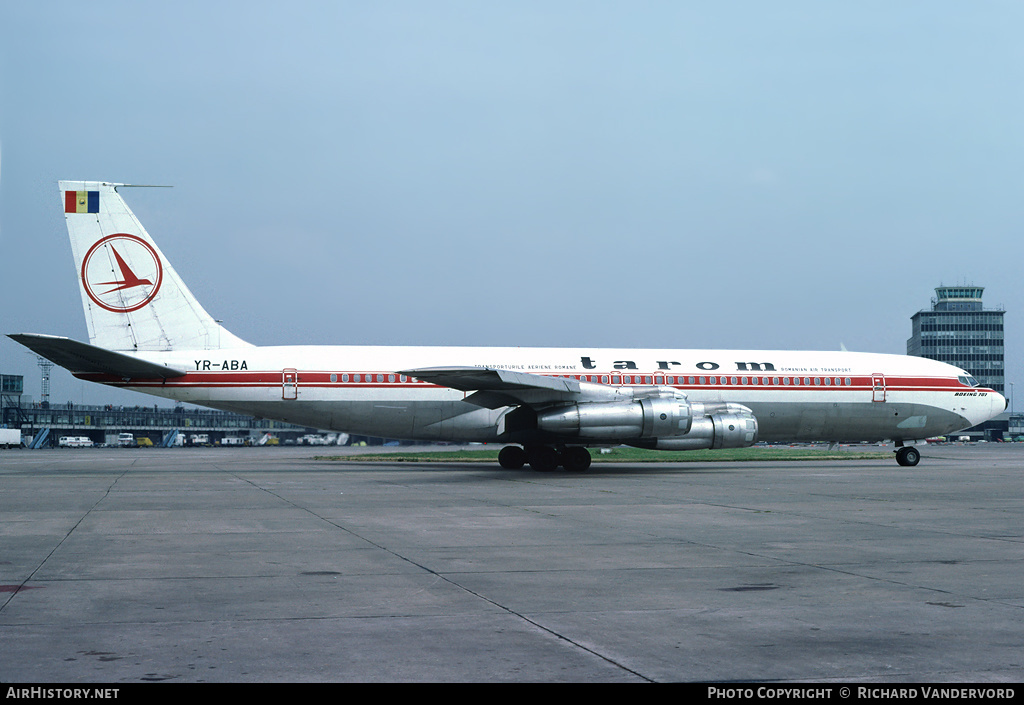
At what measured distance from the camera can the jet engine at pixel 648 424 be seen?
23891mm

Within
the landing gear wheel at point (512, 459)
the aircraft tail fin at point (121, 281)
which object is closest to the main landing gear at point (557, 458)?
the landing gear wheel at point (512, 459)

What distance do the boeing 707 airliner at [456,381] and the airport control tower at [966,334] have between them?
441ft

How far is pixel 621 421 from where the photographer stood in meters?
23.9

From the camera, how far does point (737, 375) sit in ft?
92.5

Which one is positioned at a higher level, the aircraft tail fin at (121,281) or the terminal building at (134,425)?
the aircraft tail fin at (121,281)

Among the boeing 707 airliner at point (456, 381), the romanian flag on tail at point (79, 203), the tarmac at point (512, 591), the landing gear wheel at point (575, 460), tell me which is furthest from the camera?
the landing gear wheel at point (575, 460)

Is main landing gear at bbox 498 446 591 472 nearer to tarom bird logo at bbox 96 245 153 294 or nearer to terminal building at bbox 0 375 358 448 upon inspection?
tarom bird logo at bbox 96 245 153 294

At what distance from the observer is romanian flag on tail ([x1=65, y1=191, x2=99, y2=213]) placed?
1005 inches

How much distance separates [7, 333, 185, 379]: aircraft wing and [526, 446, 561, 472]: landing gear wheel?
9920mm

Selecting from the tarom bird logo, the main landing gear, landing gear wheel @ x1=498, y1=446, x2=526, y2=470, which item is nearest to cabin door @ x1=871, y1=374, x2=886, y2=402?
the main landing gear

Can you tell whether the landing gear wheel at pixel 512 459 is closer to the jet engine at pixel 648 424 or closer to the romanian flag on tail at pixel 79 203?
the jet engine at pixel 648 424

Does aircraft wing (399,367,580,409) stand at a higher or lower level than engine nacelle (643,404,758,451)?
higher

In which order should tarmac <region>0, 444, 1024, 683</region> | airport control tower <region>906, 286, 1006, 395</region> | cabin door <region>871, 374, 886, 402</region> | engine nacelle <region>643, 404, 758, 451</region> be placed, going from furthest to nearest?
airport control tower <region>906, 286, 1006, 395</region>, cabin door <region>871, 374, 886, 402</region>, engine nacelle <region>643, 404, 758, 451</region>, tarmac <region>0, 444, 1024, 683</region>
